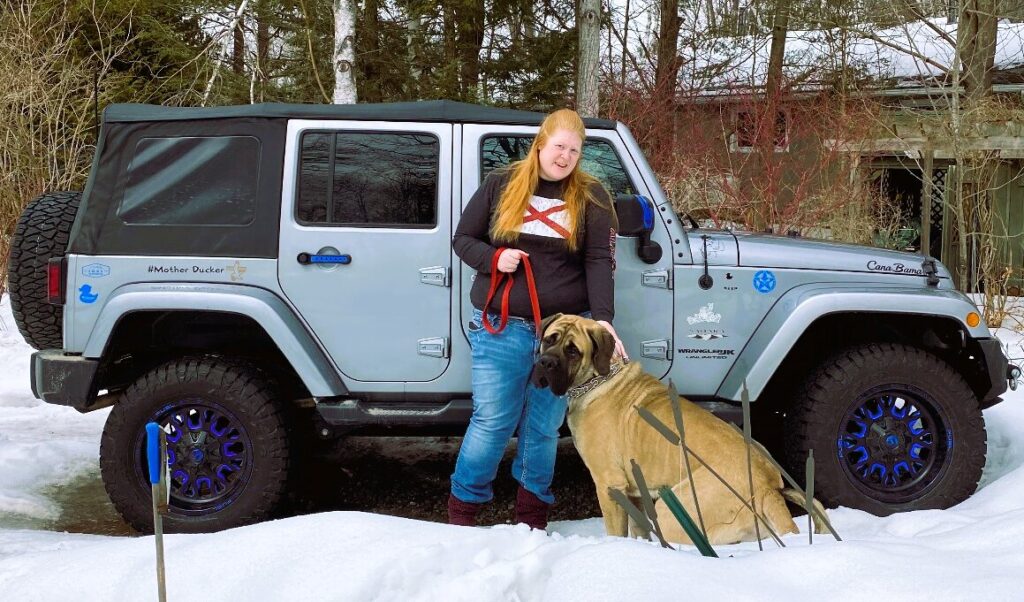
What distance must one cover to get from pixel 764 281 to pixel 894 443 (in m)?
0.94

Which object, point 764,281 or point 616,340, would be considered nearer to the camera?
point 616,340

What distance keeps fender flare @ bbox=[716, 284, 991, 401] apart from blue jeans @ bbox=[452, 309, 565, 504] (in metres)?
0.90

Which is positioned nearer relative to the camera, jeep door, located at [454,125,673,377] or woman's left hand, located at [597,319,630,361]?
woman's left hand, located at [597,319,630,361]

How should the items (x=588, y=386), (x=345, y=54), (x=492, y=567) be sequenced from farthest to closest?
(x=345, y=54)
(x=588, y=386)
(x=492, y=567)

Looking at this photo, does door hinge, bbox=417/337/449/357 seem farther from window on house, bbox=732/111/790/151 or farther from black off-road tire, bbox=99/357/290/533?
window on house, bbox=732/111/790/151

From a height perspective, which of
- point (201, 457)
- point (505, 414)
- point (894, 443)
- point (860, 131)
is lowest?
point (201, 457)

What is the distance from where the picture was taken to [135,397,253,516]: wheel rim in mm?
4195

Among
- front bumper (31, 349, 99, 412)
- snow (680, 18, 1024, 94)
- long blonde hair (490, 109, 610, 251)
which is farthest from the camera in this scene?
snow (680, 18, 1024, 94)

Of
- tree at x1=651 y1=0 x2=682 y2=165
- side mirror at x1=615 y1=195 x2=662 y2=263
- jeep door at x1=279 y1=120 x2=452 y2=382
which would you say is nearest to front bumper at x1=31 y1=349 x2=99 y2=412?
jeep door at x1=279 y1=120 x2=452 y2=382

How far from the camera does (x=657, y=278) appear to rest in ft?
13.9

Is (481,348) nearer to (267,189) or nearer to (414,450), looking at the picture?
(267,189)

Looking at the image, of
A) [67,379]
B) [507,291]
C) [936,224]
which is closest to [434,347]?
[507,291]

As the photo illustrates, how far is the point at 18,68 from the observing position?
1149 centimetres

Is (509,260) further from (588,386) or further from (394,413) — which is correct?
(394,413)
